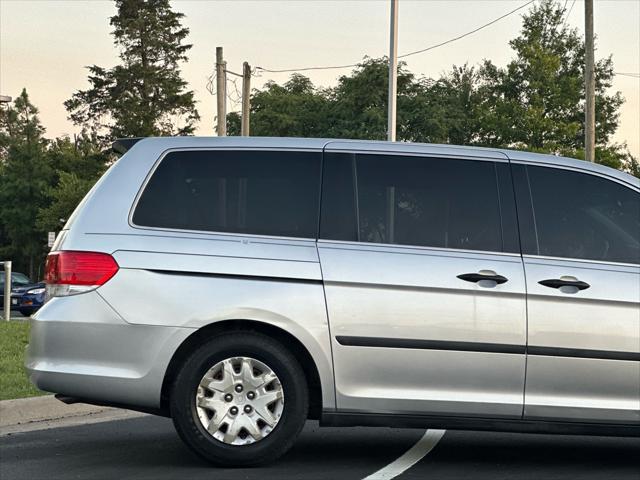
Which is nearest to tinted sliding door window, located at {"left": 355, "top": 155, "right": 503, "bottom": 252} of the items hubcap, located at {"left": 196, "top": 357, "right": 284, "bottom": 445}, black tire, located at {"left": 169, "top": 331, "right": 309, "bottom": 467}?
black tire, located at {"left": 169, "top": 331, "right": 309, "bottom": 467}

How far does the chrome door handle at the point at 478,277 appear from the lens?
6992 mm

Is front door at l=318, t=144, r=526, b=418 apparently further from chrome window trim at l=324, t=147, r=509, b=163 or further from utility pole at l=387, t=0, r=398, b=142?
→ utility pole at l=387, t=0, r=398, b=142

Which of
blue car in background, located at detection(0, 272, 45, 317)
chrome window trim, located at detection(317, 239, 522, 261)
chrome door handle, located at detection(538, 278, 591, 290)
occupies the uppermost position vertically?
chrome window trim, located at detection(317, 239, 522, 261)

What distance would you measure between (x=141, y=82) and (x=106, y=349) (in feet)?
215

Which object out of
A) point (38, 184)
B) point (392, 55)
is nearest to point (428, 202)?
point (392, 55)

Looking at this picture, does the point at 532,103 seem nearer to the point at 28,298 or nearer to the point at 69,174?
the point at 69,174

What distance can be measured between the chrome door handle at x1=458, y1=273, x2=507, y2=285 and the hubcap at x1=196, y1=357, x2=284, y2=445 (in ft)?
4.00

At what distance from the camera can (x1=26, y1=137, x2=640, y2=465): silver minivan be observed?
689 centimetres

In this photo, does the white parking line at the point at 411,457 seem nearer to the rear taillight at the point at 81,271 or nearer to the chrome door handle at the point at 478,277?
the chrome door handle at the point at 478,277

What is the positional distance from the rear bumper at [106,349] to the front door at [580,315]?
6.66ft

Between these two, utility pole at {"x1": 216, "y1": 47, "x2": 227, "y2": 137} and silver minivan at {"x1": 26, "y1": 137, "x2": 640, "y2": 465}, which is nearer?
silver minivan at {"x1": 26, "y1": 137, "x2": 640, "y2": 465}

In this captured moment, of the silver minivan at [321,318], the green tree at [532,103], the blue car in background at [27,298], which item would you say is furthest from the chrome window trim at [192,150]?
the green tree at [532,103]

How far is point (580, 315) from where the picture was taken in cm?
700

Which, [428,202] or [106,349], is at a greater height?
[428,202]
